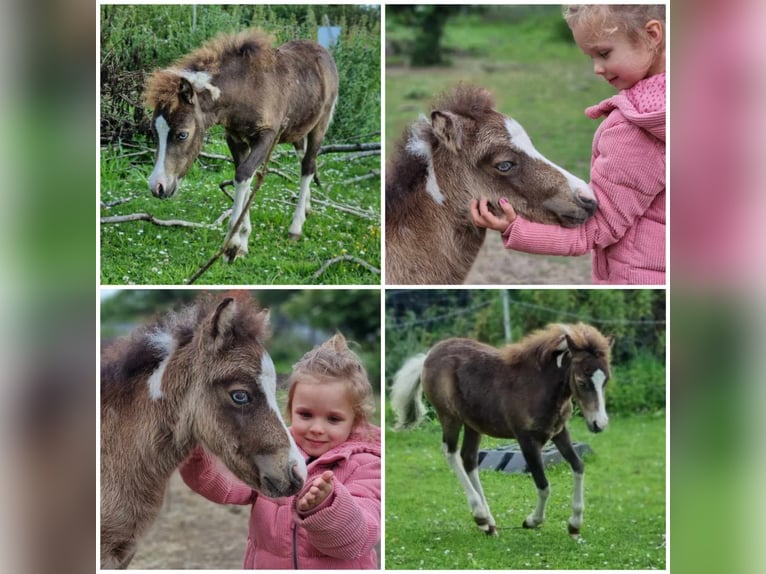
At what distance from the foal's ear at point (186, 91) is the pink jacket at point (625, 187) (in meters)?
1.26

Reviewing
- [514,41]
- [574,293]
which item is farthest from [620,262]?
[514,41]

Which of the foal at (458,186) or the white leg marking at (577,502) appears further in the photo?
the white leg marking at (577,502)

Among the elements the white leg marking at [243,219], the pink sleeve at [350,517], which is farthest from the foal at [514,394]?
the white leg marking at [243,219]

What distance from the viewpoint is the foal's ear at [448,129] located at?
3.75 meters

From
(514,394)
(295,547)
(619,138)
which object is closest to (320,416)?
(295,547)

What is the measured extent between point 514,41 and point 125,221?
287cm

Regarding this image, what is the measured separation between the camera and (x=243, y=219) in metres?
3.90

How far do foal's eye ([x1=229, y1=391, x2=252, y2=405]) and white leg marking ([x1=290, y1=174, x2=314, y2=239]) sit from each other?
2.06 ft

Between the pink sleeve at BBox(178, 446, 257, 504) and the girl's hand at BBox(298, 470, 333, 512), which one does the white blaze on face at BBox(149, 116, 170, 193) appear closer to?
the pink sleeve at BBox(178, 446, 257, 504)

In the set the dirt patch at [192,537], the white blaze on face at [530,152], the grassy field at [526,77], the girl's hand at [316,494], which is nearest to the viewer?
the girl's hand at [316,494]

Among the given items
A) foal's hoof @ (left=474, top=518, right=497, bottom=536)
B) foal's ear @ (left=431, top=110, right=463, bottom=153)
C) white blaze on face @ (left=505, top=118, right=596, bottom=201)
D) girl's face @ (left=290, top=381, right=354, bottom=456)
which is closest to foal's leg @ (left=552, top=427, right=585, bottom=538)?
foal's hoof @ (left=474, top=518, right=497, bottom=536)

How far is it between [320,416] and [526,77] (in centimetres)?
314

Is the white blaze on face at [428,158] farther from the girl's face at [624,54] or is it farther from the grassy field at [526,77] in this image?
the grassy field at [526,77]
